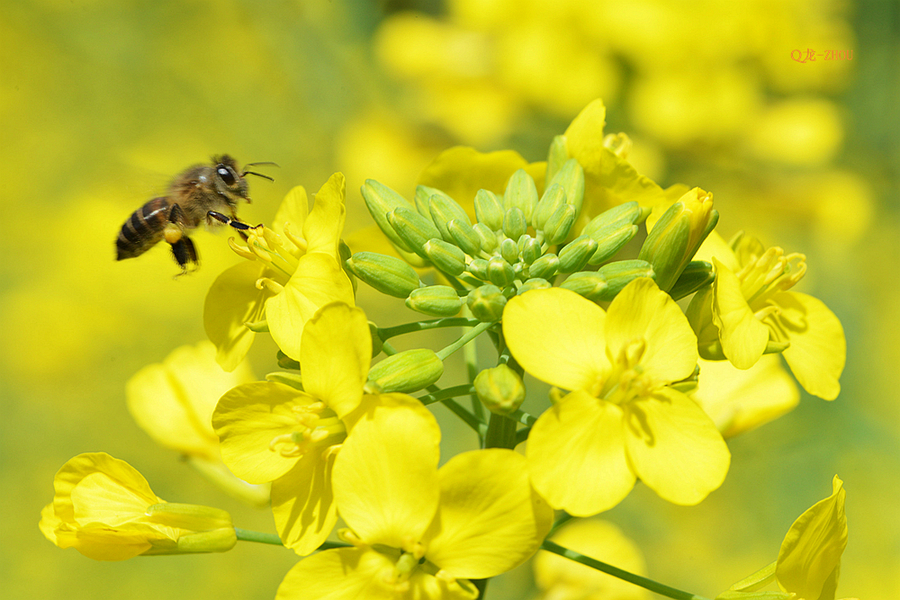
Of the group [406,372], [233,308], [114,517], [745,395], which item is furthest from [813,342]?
[114,517]

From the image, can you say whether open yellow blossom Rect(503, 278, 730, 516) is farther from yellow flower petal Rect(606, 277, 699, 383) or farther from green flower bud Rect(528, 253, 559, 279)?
green flower bud Rect(528, 253, 559, 279)

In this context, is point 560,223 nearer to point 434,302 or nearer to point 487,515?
point 434,302

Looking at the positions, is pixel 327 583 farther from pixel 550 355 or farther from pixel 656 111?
pixel 656 111

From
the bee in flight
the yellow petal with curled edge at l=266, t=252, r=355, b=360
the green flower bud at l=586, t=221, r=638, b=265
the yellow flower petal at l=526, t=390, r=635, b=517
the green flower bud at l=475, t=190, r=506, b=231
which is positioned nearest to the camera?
the yellow flower petal at l=526, t=390, r=635, b=517

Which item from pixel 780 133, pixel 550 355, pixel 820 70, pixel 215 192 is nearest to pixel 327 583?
pixel 550 355

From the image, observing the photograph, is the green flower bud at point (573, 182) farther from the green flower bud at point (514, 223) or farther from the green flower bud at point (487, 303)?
the green flower bud at point (487, 303)

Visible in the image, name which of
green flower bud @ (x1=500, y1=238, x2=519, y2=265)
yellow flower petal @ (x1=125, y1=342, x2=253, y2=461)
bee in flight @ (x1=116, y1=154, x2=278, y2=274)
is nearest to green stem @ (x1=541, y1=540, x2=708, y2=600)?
green flower bud @ (x1=500, y1=238, x2=519, y2=265)
